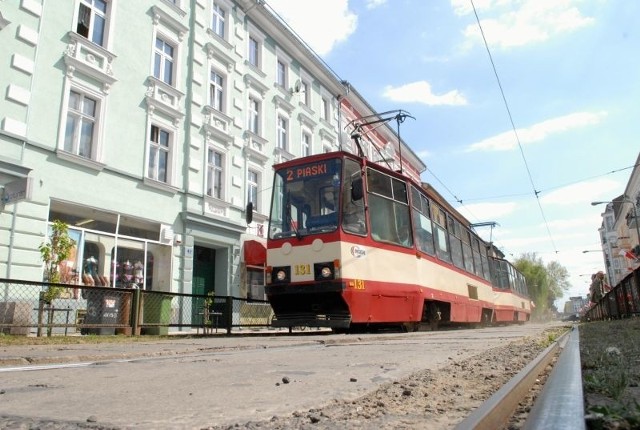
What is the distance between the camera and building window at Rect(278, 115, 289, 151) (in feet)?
75.7

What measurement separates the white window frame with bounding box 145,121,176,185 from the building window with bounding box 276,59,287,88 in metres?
8.38

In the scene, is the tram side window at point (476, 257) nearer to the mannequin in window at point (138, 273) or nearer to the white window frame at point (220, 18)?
the mannequin in window at point (138, 273)

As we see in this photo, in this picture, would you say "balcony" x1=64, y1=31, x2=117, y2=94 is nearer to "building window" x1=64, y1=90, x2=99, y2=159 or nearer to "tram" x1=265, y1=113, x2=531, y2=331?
"building window" x1=64, y1=90, x2=99, y2=159

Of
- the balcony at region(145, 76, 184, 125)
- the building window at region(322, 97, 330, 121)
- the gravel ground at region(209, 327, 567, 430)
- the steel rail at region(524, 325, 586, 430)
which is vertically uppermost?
the building window at region(322, 97, 330, 121)

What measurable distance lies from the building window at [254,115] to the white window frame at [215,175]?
9.09 feet

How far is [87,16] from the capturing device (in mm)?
14242

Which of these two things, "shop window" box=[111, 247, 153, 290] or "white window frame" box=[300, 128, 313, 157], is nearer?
"shop window" box=[111, 247, 153, 290]

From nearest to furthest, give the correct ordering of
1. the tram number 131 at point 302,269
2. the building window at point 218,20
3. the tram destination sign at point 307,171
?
the tram number 131 at point 302,269, the tram destination sign at point 307,171, the building window at point 218,20

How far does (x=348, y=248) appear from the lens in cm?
936

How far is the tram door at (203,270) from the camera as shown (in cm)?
1779

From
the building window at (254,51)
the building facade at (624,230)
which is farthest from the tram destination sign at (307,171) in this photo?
the building facade at (624,230)

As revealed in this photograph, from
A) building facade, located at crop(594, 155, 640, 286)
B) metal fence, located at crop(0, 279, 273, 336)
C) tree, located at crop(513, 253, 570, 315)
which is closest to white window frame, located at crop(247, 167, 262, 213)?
metal fence, located at crop(0, 279, 273, 336)

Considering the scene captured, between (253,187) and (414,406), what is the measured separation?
19.1 metres

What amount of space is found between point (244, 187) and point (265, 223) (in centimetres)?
192
